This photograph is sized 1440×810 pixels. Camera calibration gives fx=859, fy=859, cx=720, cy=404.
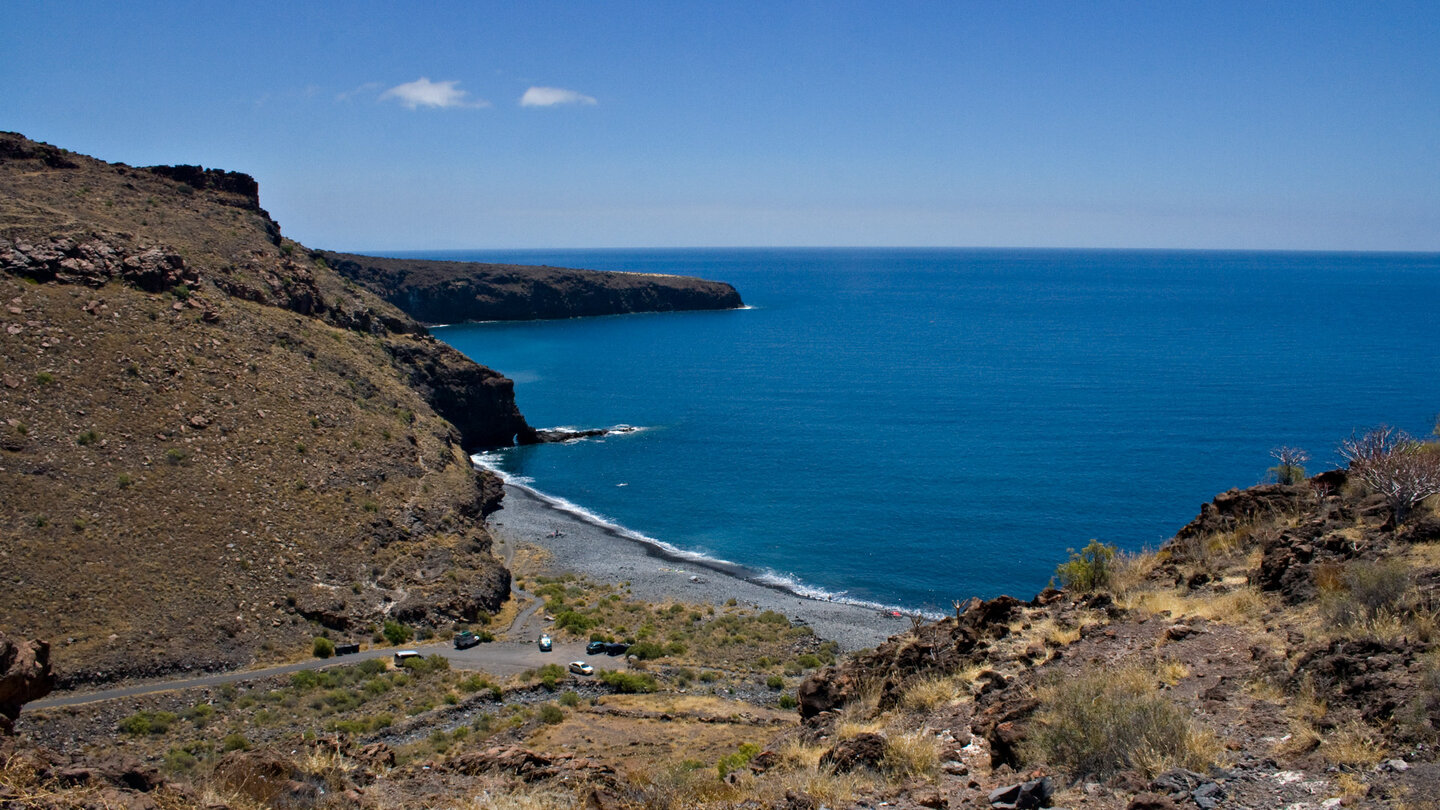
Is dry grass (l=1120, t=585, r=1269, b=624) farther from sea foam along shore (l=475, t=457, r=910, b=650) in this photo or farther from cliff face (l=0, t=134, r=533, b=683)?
cliff face (l=0, t=134, r=533, b=683)

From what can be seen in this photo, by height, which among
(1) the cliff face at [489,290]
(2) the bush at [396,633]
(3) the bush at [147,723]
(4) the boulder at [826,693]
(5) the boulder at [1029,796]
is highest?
(1) the cliff face at [489,290]

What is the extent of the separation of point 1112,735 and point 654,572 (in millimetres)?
41633

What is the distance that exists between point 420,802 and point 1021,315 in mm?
178443

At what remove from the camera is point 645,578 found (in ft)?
162

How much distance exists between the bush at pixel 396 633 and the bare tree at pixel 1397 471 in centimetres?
3266

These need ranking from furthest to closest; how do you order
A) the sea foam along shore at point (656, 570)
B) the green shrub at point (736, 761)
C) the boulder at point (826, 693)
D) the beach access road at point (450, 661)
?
the sea foam along shore at point (656, 570) < the beach access road at point (450, 661) < the boulder at point (826, 693) < the green shrub at point (736, 761)

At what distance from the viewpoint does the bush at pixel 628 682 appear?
31750 mm

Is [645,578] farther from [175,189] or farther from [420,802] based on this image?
[175,189]

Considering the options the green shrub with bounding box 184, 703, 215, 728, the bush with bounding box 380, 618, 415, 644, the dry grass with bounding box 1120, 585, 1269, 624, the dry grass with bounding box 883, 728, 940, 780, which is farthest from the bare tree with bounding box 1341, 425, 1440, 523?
the bush with bounding box 380, 618, 415, 644

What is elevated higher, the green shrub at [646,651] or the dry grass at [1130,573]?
the dry grass at [1130,573]

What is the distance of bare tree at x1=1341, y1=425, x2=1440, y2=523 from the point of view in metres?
A: 15.7

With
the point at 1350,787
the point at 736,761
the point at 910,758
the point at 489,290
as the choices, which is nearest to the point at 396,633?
the point at 736,761

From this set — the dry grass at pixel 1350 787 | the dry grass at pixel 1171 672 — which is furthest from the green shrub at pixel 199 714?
the dry grass at pixel 1350 787

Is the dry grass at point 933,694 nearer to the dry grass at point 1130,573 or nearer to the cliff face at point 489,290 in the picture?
the dry grass at point 1130,573
